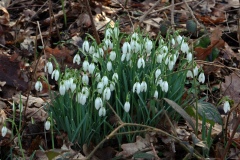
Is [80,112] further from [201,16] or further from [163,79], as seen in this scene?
[201,16]

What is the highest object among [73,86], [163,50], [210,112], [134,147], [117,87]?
[163,50]

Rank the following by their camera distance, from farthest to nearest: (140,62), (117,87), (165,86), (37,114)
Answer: (37,114) → (117,87) → (140,62) → (165,86)

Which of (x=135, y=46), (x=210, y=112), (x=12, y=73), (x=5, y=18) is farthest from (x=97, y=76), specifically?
(x=5, y=18)

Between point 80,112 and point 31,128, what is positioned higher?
point 80,112

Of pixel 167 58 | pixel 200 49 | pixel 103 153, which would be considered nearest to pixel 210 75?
pixel 200 49

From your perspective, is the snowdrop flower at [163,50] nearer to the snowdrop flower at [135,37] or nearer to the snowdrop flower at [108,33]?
the snowdrop flower at [135,37]

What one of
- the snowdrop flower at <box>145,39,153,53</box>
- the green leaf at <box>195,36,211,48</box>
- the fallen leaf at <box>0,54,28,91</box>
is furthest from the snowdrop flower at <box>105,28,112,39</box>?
the green leaf at <box>195,36,211,48</box>

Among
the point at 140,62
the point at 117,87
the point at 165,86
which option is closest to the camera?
the point at 165,86

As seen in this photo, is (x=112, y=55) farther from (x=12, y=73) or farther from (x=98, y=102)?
(x=12, y=73)

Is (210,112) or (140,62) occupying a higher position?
(140,62)
